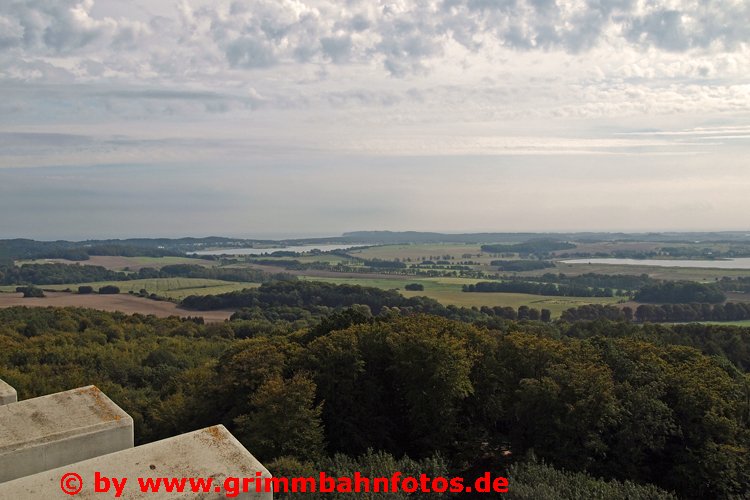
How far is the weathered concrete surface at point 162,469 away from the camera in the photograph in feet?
35.5

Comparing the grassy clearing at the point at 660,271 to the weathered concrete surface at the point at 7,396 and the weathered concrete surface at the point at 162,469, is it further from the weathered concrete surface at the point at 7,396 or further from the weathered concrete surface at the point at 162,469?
the weathered concrete surface at the point at 7,396

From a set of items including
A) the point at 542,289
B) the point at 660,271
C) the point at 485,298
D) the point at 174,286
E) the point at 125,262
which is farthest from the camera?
the point at 125,262

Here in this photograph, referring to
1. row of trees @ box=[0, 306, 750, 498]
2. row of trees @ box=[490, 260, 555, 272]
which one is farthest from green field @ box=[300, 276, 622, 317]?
row of trees @ box=[0, 306, 750, 498]

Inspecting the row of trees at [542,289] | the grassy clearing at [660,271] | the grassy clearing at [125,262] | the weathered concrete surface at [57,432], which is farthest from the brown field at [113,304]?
the grassy clearing at [660,271]

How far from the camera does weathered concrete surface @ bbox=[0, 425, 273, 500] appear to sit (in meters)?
10.8

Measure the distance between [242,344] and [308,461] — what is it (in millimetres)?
17074

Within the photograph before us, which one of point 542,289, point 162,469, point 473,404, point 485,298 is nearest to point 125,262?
point 485,298

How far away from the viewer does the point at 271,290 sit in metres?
103

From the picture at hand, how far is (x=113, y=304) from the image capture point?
293 ft

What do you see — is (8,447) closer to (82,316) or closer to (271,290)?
(82,316)

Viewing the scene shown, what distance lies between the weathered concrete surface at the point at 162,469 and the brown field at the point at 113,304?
70.6m

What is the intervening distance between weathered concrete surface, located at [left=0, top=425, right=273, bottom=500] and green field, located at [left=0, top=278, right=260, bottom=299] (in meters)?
99.2

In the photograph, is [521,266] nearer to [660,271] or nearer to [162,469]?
[660,271]

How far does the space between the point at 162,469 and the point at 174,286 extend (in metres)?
119
